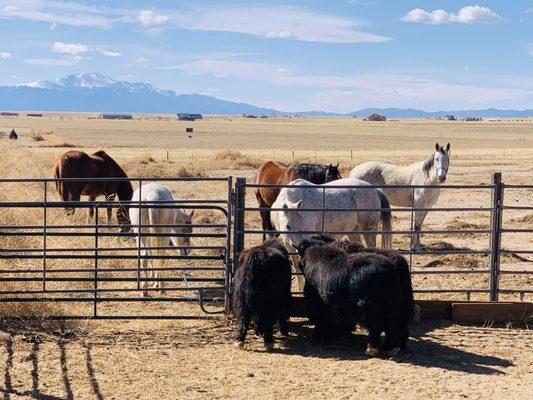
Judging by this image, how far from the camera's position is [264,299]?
6.87 m

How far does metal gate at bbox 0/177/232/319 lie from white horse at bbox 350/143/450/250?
3.62 m

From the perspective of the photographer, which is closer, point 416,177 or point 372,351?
point 372,351

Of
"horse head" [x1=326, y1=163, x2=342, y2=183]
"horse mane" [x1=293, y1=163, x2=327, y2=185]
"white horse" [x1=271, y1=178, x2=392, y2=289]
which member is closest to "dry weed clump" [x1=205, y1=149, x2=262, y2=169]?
"horse mane" [x1=293, y1=163, x2=327, y2=185]

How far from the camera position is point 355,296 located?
262 inches

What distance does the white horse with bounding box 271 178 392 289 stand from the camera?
8.70 meters

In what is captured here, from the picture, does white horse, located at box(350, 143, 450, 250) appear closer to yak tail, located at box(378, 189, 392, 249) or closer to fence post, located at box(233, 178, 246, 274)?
yak tail, located at box(378, 189, 392, 249)

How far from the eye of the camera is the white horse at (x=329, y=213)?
343 inches

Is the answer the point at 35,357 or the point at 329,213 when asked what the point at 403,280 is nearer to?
the point at 329,213

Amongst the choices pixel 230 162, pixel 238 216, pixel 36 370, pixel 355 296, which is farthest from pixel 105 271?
pixel 230 162

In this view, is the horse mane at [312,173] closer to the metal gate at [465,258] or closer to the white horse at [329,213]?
the metal gate at [465,258]

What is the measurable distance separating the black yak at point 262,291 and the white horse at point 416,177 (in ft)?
21.9

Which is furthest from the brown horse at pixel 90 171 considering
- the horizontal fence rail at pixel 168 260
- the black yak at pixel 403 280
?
the black yak at pixel 403 280

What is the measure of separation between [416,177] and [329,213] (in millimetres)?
5270

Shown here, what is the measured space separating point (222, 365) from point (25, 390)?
165cm
